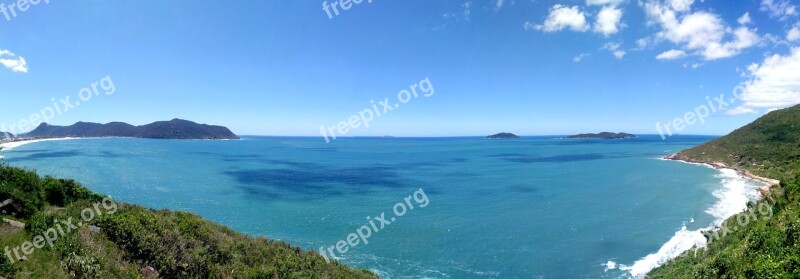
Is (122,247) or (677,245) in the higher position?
(122,247)

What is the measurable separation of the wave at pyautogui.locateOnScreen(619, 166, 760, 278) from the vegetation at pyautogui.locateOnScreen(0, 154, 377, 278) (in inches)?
858

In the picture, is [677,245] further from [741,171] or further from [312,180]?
[741,171]

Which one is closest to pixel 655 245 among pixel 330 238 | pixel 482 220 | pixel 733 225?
pixel 733 225

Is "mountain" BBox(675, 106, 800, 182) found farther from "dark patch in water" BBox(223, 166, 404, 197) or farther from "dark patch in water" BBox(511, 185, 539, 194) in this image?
"dark patch in water" BBox(223, 166, 404, 197)

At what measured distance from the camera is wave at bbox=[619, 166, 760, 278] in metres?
27.1

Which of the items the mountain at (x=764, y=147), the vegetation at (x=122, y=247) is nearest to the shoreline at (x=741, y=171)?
the mountain at (x=764, y=147)

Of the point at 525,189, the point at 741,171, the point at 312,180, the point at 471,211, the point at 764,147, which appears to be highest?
the point at 764,147

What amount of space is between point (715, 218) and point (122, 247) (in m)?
50.9

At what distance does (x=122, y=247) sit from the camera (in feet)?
47.5

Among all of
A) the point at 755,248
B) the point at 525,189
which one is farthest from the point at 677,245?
the point at 525,189

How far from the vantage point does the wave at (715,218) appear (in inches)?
1069

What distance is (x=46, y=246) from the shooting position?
12.6 meters

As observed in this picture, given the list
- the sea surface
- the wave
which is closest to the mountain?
the wave

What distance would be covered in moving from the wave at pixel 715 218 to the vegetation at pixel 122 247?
21.8m
